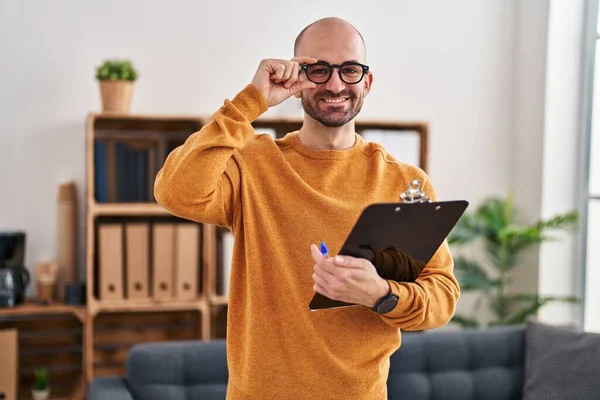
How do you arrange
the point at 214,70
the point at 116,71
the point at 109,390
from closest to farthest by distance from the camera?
1. the point at 109,390
2. the point at 116,71
3. the point at 214,70

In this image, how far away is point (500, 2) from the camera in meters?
4.23

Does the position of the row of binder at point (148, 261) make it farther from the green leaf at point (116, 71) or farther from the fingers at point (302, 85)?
the fingers at point (302, 85)

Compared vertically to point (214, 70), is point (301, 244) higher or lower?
lower

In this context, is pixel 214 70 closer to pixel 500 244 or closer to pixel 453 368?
pixel 500 244

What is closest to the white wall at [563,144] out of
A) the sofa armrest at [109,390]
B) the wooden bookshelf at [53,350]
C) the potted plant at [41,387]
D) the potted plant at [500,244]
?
the potted plant at [500,244]

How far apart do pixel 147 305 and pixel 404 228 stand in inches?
91.6

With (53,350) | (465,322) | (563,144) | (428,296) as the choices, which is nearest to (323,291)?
(428,296)

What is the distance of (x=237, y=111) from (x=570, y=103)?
292cm

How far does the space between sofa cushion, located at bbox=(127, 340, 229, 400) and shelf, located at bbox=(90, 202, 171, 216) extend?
799 millimetres

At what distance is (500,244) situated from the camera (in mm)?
3896

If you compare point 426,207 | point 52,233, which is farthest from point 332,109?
point 52,233

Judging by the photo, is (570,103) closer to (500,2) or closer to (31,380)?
(500,2)

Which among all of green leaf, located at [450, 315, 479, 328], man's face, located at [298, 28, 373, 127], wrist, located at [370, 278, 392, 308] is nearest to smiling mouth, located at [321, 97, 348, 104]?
man's face, located at [298, 28, 373, 127]

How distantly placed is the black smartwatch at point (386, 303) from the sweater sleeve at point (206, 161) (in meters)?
0.37
